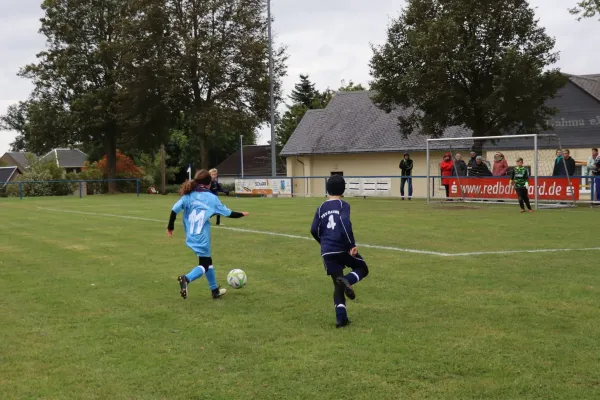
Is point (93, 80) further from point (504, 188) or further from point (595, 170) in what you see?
point (595, 170)

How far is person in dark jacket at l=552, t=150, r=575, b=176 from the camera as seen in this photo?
2350cm

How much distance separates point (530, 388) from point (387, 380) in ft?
3.28

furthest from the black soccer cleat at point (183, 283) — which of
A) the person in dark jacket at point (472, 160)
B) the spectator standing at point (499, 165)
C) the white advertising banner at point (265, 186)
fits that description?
the white advertising banner at point (265, 186)

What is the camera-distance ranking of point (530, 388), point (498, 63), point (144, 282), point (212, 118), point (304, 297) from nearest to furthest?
point (530, 388) → point (304, 297) → point (144, 282) → point (498, 63) → point (212, 118)

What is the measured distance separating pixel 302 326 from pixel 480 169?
20.9 meters

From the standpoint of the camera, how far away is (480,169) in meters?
26.3

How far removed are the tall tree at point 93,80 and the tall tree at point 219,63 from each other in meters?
1.94

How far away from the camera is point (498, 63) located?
31.4 metres

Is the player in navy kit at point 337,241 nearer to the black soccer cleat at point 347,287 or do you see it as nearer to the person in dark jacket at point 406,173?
the black soccer cleat at point 347,287

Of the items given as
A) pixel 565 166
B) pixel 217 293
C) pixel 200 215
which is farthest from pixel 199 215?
pixel 565 166

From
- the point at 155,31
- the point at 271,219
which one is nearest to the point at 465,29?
the point at 271,219

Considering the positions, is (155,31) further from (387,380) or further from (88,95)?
(387,380)

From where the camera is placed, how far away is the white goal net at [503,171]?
77.5 ft

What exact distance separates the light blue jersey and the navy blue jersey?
1859 mm
